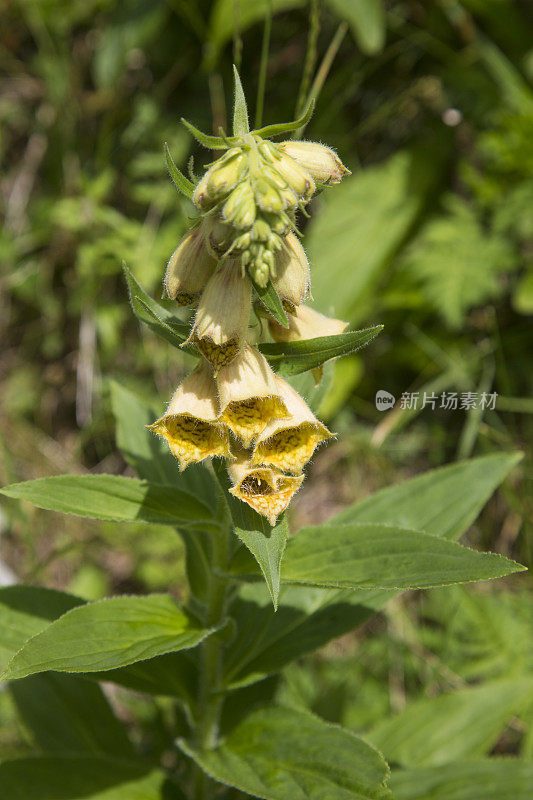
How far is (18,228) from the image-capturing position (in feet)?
16.2

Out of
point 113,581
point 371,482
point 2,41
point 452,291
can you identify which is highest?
point 2,41

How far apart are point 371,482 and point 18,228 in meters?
2.93

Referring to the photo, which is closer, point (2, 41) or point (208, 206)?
point (208, 206)

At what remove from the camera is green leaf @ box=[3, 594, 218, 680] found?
1.77m

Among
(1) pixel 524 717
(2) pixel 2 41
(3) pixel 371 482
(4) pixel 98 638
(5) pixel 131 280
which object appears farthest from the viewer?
(2) pixel 2 41

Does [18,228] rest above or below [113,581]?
above

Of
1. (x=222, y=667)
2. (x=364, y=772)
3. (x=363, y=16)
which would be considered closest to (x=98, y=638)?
(x=222, y=667)

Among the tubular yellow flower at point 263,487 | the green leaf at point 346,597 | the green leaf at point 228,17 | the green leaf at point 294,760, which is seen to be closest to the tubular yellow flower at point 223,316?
the tubular yellow flower at point 263,487

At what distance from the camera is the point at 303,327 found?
190 centimetres

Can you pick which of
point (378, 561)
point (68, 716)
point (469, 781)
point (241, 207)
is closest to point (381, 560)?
point (378, 561)

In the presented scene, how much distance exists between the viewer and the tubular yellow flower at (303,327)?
1.88 metres

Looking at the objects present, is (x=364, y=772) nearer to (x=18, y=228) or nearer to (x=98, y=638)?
(x=98, y=638)

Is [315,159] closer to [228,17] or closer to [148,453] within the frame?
[148,453]
